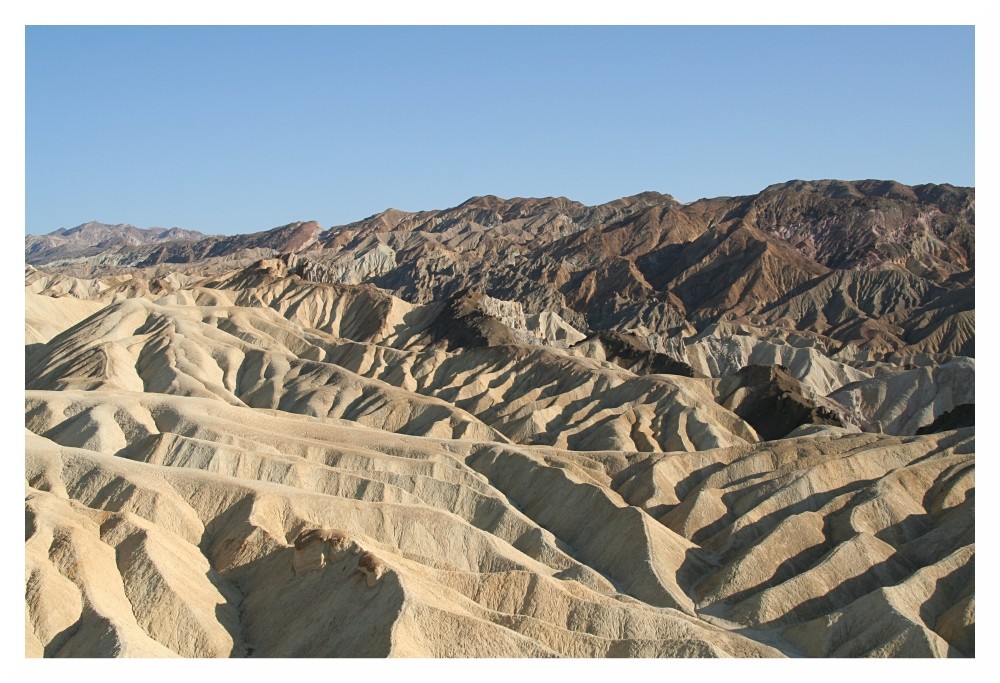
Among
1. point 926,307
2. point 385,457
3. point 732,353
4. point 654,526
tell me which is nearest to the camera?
point 654,526

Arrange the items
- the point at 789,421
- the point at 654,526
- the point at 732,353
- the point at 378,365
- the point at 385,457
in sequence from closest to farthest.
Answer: the point at 654,526 → the point at 385,457 → the point at 789,421 → the point at 378,365 → the point at 732,353

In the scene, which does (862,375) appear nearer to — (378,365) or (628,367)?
(628,367)

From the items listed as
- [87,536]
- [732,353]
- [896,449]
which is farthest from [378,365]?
[87,536]

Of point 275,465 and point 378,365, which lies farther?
point 378,365

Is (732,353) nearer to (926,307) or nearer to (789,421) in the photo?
(926,307)

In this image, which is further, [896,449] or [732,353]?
[732,353]

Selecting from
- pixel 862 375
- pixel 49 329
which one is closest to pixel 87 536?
pixel 49 329
